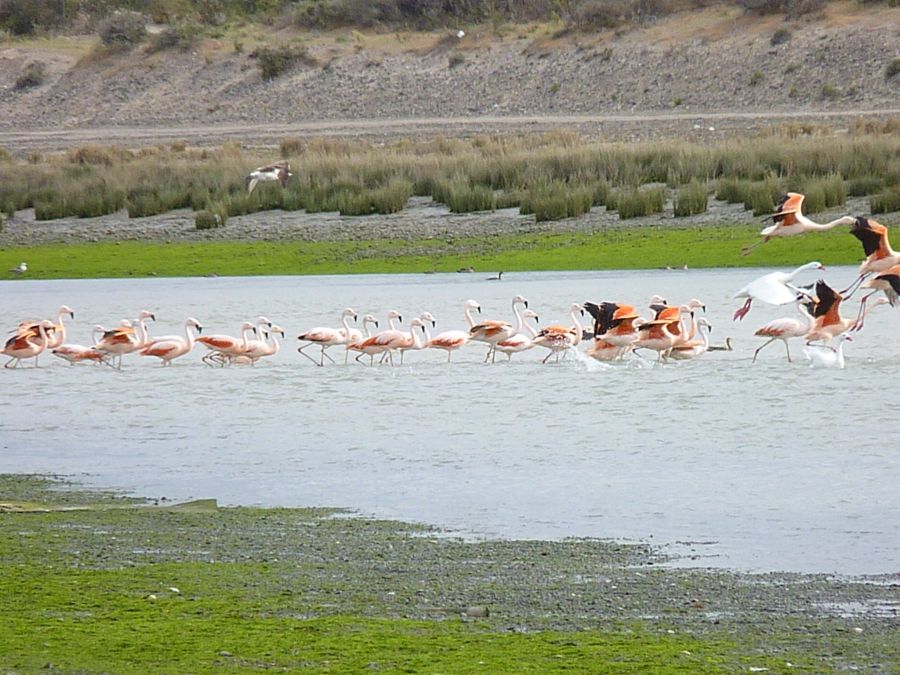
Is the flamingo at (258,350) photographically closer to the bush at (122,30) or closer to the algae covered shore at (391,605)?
the algae covered shore at (391,605)

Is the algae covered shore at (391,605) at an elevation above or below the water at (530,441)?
above

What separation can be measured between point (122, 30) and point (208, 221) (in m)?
30.6

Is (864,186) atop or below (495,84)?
below

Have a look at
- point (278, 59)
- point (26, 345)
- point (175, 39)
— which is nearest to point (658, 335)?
point (26, 345)

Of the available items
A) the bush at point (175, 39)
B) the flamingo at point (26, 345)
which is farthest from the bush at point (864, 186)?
the bush at point (175, 39)

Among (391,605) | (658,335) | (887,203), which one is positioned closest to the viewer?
(391,605)

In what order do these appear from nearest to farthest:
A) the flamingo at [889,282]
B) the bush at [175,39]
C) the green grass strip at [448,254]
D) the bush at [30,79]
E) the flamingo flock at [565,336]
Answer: the flamingo at [889,282], the flamingo flock at [565,336], the green grass strip at [448,254], the bush at [30,79], the bush at [175,39]

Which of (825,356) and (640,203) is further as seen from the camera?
(640,203)

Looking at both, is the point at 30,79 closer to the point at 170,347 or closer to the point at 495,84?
the point at 495,84

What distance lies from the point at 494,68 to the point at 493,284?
89.7 ft

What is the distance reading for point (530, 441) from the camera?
10.8 meters

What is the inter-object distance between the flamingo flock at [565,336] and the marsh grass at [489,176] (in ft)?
31.2

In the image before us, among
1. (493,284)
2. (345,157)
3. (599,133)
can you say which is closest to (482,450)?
(493,284)

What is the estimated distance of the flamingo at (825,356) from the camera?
13727mm
